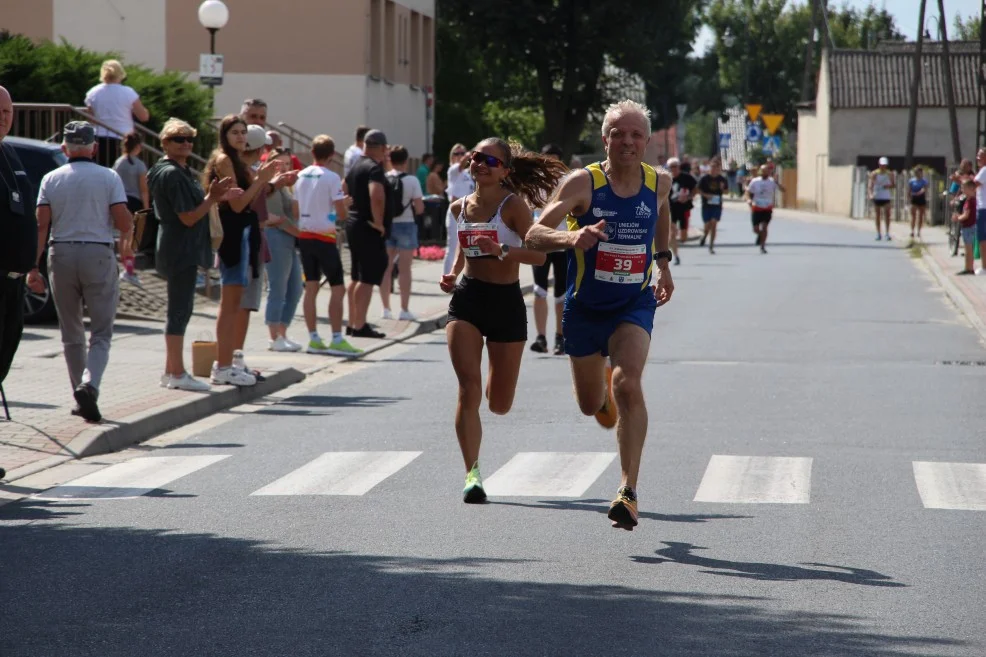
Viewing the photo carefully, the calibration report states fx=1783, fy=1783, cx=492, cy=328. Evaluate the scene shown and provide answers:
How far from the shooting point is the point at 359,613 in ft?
20.9

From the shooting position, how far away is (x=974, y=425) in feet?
39.2

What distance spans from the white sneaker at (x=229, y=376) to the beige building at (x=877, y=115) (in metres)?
58.9

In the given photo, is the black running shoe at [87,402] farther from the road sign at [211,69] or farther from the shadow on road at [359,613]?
the road sign at [211,69]

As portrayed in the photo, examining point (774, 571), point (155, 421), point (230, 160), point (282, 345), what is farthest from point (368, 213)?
point (774, 571)

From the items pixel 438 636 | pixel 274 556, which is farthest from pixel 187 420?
pixel 438 636

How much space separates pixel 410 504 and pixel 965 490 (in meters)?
2.87

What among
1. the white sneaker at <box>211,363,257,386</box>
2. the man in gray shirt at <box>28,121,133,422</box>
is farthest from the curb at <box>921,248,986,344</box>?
the man in gray shirt at <box>28,121,133,422</box>

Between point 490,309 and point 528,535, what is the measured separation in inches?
54.3

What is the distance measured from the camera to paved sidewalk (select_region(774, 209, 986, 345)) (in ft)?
72.2

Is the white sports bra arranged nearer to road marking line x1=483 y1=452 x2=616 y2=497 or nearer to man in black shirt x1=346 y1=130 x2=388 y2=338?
road marking line x1=483 y1=452 x2=616 y2=497

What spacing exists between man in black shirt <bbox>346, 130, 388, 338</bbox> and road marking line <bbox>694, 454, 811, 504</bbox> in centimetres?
724

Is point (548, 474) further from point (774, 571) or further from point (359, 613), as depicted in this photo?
point (359, 613)

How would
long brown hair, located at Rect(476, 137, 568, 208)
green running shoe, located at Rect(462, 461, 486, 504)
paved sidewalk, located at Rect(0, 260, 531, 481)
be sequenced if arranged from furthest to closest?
paved sidewalk, located at Rect(0, 260, 531, 481), long brown hair, located at Rect(476, 137, 568, 208), green running shoe, located at Rect(462, 461, 486, 504)

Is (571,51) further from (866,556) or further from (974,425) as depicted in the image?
(866,556)
